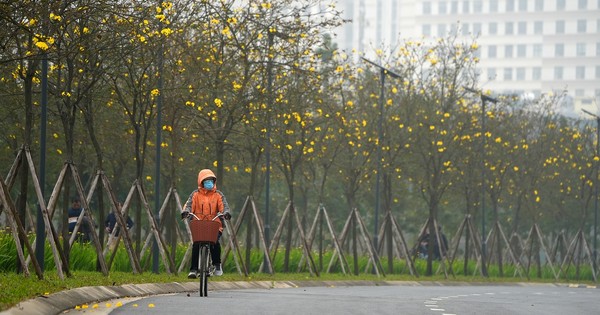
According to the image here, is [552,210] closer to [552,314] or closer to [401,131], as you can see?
[401,131]

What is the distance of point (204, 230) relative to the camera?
2067 centimetres

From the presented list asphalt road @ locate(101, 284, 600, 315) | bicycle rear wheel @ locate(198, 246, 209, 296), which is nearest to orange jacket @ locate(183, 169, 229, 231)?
bicycle rear wheel @ locate(198, 246, 209, 296)

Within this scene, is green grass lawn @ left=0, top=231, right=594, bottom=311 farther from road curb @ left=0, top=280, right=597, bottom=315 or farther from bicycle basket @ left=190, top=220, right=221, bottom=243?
bicycle basket @ left=190, top=220, right=221, bottom=243

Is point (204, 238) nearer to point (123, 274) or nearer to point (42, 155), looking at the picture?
point (42, 155)

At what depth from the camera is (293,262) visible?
40.2 metres

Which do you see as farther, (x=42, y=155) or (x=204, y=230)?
(x=204, y=230)

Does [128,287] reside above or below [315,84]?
below

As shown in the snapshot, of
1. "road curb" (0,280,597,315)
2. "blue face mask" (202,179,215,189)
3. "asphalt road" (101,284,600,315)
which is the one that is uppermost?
"blue face mask" (202,179,215,189)

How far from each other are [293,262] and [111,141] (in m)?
6.29

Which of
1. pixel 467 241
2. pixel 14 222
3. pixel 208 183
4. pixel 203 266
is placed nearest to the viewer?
pixel 14 222

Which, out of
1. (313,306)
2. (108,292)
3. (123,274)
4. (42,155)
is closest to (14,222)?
(42,155)

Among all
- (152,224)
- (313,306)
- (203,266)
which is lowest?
(313,306)

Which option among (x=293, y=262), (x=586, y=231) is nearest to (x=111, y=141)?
(x=293, y=262)

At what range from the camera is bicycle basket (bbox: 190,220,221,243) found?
2061cm
